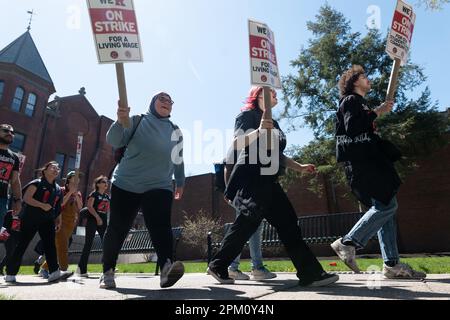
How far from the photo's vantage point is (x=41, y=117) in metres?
29.2

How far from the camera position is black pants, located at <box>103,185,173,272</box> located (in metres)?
3.46

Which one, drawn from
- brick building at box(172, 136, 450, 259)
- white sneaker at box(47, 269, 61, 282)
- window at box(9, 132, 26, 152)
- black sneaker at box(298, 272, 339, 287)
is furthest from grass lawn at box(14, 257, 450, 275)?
window at box(9, 132, 26, 152)

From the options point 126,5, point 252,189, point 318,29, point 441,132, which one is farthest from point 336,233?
point 318,29

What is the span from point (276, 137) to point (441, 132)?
58.4 ft

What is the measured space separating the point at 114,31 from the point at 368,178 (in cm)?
280

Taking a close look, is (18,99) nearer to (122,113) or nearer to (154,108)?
(154,108)

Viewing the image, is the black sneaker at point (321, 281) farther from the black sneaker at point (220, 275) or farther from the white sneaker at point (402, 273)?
the white sneaker at point (402, 273)

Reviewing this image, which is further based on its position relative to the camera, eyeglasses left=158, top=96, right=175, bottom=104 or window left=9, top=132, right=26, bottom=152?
window left=9, top=132, right=26, bottom=152

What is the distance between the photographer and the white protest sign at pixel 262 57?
3.40m

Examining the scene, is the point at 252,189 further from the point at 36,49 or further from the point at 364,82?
the point at 36,49

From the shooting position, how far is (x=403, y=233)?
20.5 m

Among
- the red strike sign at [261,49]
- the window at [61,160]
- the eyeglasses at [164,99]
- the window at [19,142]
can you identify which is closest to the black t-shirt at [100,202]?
the eyeglasses at [164,99]

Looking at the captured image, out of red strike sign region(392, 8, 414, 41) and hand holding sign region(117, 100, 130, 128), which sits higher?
red strike sign region(392, 8, 414, 41)

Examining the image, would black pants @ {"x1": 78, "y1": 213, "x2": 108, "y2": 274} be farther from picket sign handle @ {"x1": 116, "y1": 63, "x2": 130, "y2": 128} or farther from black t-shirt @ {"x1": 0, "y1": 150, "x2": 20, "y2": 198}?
picket sign handle @ {"x1": 116, "y1": 63, "x2": 130, "y2": 128}
